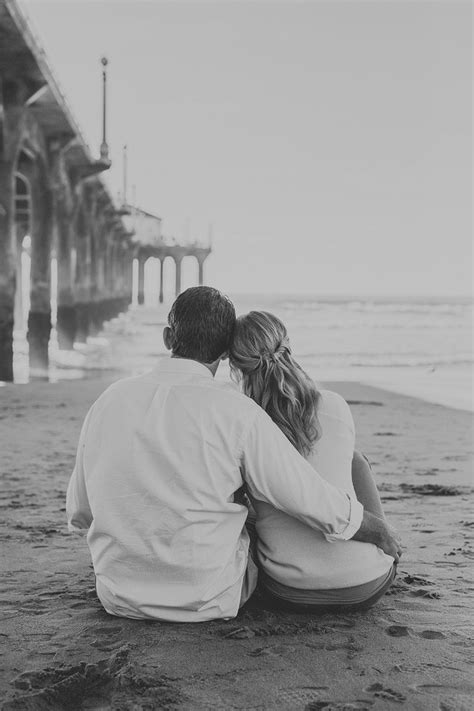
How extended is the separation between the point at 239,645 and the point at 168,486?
0.53m

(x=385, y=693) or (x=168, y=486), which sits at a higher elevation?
(x=168, y=486)

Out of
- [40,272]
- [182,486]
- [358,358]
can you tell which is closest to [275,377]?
[182,486]

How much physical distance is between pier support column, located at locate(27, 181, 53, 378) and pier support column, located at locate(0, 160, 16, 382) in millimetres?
3767

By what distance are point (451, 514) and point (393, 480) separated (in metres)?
1.06

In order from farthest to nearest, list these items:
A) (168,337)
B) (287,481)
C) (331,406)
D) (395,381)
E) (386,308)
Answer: (386,308)
(395,381)
(331,406)
(168,337)
(287,481)

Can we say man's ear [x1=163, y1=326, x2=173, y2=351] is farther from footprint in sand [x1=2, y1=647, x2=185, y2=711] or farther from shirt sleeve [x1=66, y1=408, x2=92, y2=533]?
footprint in sand [x1=2, y1=647, x2=185, y2=711]

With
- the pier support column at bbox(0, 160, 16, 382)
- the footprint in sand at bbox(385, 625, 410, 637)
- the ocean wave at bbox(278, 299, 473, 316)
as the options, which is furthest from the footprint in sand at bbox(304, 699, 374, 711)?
the ocean wave at bbox(278, 299, 473, 316)

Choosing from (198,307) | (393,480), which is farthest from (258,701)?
(393,480)


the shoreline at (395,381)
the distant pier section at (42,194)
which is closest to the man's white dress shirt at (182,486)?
the shoreline at (395,381)

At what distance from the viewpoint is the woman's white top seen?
2.80 metres

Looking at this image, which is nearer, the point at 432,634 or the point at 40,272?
the point at 432,634

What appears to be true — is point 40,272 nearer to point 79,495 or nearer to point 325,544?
point 79,495

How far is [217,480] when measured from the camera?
8.86 ft

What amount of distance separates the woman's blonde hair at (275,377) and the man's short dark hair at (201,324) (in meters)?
0.05
